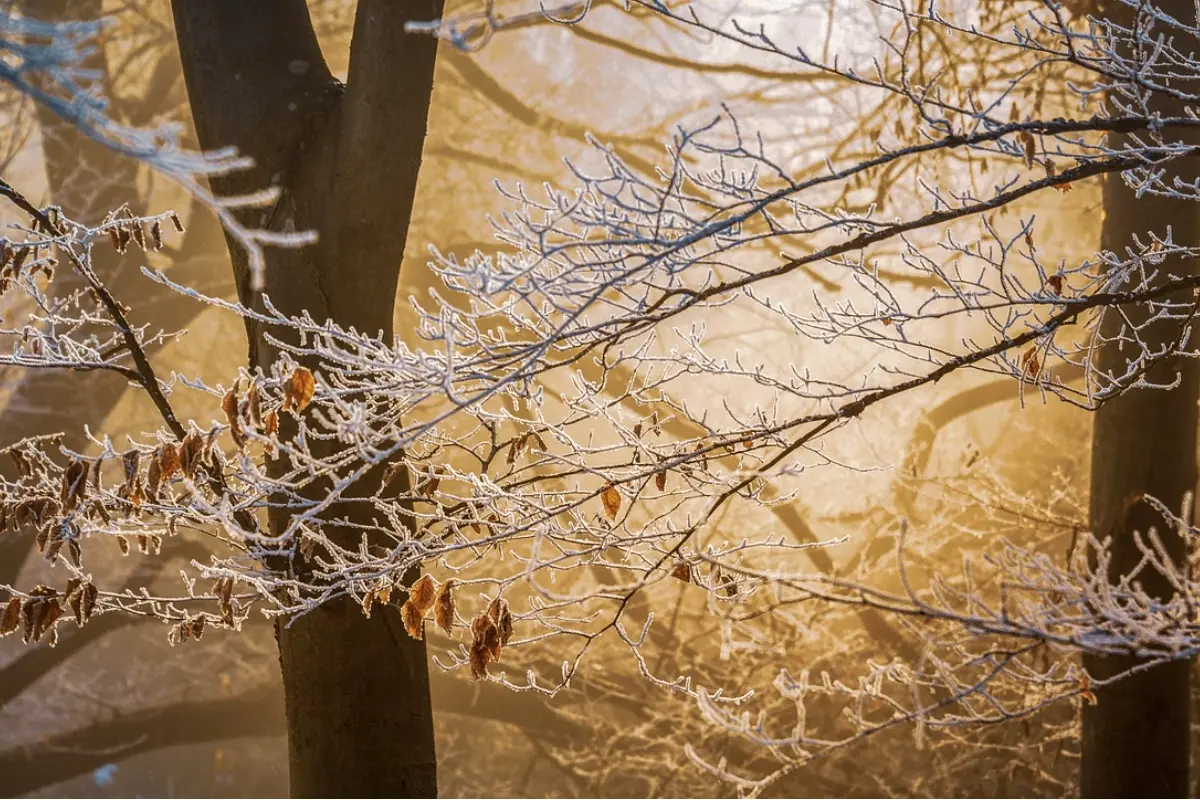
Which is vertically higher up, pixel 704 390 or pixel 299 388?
pixel 704 390

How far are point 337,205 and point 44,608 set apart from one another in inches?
47.6

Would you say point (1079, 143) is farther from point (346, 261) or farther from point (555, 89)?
point (555, 89)

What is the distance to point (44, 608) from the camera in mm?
2273

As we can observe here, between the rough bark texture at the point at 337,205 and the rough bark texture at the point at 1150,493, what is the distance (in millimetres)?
2485

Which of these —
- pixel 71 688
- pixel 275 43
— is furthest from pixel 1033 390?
pixel 71 688

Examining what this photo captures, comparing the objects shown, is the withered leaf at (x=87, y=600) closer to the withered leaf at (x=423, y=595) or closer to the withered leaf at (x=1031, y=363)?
the withered leaf at (x=423, y=595)

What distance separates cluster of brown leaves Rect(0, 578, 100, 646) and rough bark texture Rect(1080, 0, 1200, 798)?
3252mm

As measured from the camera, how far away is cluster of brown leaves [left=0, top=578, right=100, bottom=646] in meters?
2.21

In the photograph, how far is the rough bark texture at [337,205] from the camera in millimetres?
2408

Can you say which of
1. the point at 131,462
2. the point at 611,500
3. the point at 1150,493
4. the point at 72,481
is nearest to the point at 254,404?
the point at 131,462

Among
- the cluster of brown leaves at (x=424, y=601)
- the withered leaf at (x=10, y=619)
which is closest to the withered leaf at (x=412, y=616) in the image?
the cluster of brown leaves at (x=424, y=601)

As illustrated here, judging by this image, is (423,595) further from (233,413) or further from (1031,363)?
(1031,363)

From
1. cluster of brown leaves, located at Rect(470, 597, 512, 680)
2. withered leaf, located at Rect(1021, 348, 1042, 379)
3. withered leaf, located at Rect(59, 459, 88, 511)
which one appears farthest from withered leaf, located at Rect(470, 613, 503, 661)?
withered leaf, located at Rect(1021, 348, 1042, 379)

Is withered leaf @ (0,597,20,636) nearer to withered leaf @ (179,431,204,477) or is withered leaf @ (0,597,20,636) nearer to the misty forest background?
withered leaf @ (179,431,204,477)
